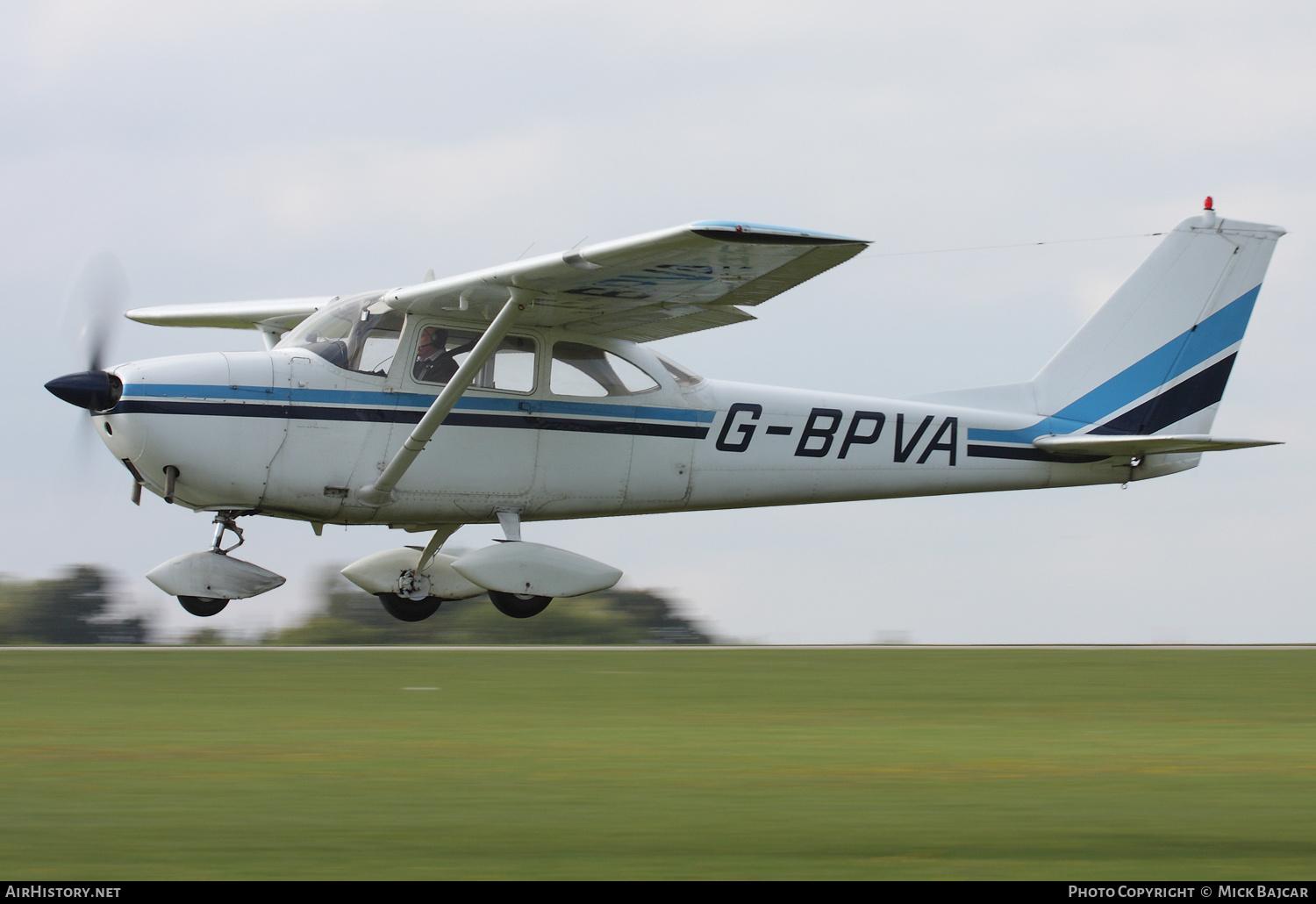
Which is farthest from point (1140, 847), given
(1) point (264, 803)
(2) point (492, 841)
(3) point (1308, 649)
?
(3) point (1308, 649)

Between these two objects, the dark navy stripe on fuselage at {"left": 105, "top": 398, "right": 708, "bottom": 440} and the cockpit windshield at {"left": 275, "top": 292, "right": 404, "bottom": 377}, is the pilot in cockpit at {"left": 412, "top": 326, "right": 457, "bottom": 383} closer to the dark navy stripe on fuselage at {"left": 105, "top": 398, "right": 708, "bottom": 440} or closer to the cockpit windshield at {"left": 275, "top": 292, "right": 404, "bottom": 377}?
the cockpit windshield at {"left": 275, "top": 292, "right": 404, "bottom": 377}

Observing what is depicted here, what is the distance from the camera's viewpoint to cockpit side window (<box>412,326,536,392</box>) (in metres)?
11.7

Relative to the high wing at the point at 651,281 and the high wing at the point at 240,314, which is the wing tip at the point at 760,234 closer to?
the high wing at the point at 651,281

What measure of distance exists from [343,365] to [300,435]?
641mm

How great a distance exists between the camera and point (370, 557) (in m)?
13.1

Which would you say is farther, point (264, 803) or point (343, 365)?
point (343, 365)

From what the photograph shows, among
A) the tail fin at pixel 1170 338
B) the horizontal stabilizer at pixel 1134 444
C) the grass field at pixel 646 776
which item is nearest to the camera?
the grass field at pixel 646 776

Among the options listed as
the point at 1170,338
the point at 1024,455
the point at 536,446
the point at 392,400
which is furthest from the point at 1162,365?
the point at 392,400

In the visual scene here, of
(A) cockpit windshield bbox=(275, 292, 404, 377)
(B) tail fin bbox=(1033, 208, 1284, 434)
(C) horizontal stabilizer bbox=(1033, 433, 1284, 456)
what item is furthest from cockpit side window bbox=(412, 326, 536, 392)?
(B) tail fin bbox=(1033, 208, 1284, 434)

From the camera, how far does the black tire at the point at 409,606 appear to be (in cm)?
1312

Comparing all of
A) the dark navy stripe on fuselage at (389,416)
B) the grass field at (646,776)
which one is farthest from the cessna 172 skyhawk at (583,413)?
the grass field at (646,776)

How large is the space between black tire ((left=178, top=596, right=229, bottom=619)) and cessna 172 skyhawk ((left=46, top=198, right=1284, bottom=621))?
2 cm

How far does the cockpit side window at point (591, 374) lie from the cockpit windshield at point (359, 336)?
131 centimetres

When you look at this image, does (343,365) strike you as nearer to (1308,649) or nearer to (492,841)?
(492,841)
